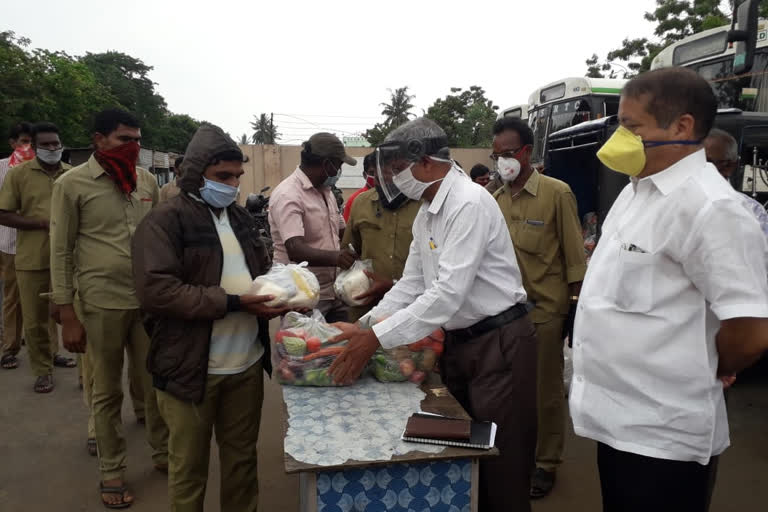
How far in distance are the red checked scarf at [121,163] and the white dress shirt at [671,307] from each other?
9.61 feet

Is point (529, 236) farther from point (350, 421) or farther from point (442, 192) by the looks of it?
point (350, 421)

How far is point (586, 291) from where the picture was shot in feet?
5.90

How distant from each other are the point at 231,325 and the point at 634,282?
1741 mm

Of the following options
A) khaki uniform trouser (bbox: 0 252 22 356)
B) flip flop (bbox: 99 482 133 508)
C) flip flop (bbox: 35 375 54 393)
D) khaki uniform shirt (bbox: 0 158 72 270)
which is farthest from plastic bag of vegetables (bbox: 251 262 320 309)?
khaki uniform trouser (bbox: 0 252 22 356)

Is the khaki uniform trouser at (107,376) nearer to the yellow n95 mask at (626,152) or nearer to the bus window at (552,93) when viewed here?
the yellow n95 mask at (626,152)

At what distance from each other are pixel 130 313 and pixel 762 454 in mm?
4463

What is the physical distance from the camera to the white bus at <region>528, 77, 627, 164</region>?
30.0ft

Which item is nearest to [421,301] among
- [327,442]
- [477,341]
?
[477,341]

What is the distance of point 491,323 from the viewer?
2.42 metres

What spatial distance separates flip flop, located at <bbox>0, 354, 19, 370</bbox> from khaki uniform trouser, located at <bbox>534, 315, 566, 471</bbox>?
5230mm

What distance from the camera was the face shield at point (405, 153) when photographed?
2.38 m

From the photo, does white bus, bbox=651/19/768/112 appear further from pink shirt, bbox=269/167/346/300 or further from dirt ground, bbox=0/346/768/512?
pink shirt, bbox=269/167/346/300

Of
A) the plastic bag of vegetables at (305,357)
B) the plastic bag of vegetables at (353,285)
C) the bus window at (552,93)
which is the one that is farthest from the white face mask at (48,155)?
the bus window at (552,93)

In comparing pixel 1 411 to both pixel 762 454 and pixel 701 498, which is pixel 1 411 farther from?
pixel 762 454
